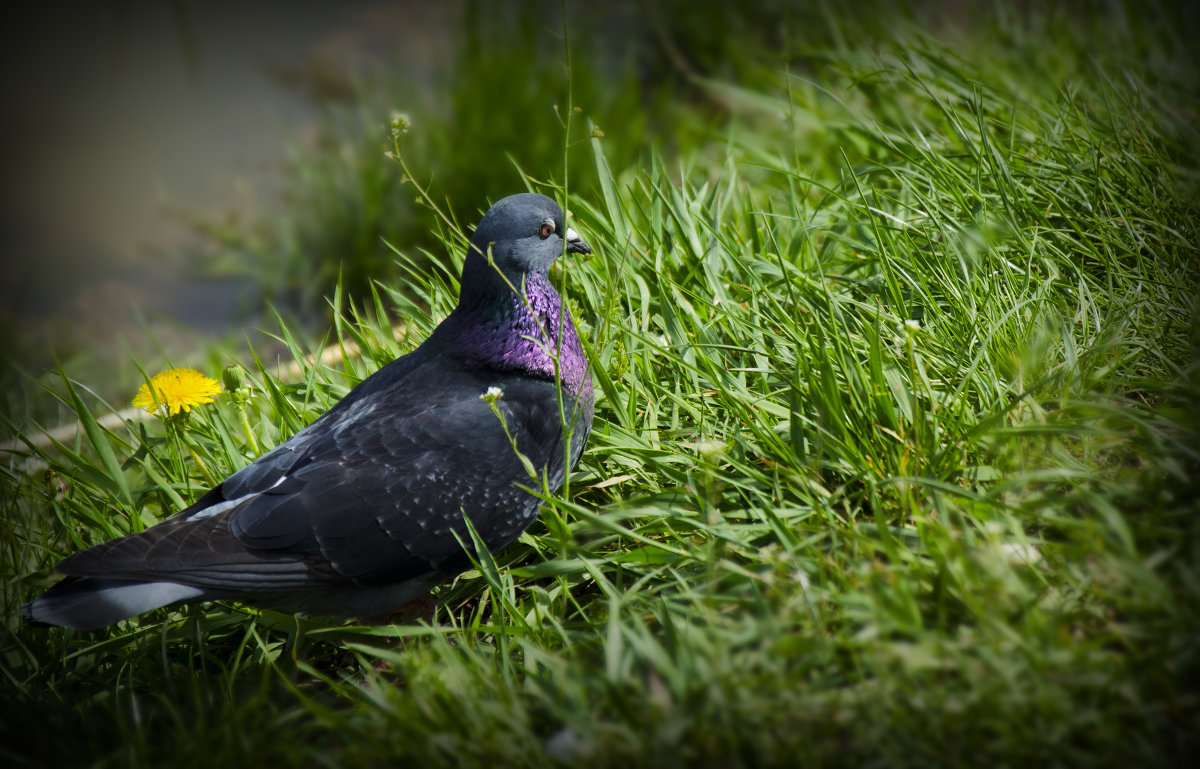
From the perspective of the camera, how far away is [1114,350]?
2619mm

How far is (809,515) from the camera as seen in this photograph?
7.64 ft

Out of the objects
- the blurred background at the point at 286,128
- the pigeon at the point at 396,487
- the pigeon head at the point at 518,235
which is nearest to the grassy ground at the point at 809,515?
the pigeon at the point at 396,487

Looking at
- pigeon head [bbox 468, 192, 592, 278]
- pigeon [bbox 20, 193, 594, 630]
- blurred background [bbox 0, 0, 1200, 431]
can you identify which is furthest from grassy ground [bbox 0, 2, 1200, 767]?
blurred background [bbox 0, 0, 1200, 431]

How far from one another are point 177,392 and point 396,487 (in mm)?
889

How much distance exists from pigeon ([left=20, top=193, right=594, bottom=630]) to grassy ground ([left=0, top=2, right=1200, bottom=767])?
0.16 m

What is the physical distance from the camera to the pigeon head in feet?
9.48

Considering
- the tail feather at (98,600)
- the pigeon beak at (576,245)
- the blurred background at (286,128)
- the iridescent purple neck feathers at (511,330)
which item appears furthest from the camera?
the blurred background at (286,128)

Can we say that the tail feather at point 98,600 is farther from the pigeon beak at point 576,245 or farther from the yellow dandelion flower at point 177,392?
the pigeon beak at point 576,245

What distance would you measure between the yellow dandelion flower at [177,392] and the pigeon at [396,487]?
0.34m

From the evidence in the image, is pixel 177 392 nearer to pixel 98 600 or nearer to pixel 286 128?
pixel 98 600

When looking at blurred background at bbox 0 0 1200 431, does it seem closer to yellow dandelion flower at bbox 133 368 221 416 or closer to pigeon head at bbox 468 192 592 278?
yellow dandelion flower at bbox 133 368 221 416

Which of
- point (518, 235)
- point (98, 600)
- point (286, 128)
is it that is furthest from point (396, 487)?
point (286, 128)

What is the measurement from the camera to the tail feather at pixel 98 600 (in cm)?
228

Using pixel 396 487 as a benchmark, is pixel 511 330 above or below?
above
